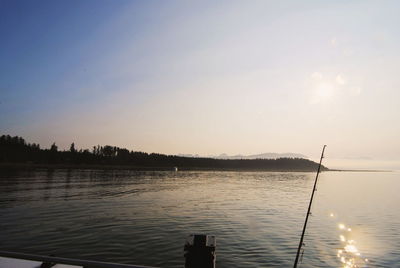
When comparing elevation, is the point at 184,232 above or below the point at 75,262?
below

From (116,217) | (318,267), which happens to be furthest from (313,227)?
(116,217)

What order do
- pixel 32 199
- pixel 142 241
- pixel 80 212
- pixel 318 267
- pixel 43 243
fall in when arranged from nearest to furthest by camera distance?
1. pixel 318 267
2. pixel 43 243
3. pixel 142 241
4. pixel 80 212
5. pixel 32 199

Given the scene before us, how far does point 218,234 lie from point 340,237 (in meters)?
11.5

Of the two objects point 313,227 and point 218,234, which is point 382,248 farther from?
point 218,234

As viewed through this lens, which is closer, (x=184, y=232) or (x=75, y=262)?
(x=75, y=262)

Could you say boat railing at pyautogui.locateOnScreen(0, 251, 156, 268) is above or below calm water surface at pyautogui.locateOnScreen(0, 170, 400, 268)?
above

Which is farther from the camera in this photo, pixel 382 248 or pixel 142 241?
pixel 382 248

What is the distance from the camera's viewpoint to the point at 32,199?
42.8m

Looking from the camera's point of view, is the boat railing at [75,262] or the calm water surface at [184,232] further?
the calm water surface at [184,232]

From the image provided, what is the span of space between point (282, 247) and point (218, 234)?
587 cm

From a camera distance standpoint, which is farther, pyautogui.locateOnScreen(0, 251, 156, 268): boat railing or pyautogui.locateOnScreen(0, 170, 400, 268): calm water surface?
pyautogui.locateOnScreen(0, 170, 400, 268): calm water surface

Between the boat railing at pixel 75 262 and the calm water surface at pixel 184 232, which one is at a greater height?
the boat railing at pixel 75 262

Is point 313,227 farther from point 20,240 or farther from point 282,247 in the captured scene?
point 20,240

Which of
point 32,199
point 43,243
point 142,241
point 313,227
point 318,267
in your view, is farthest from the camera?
point 32,199
